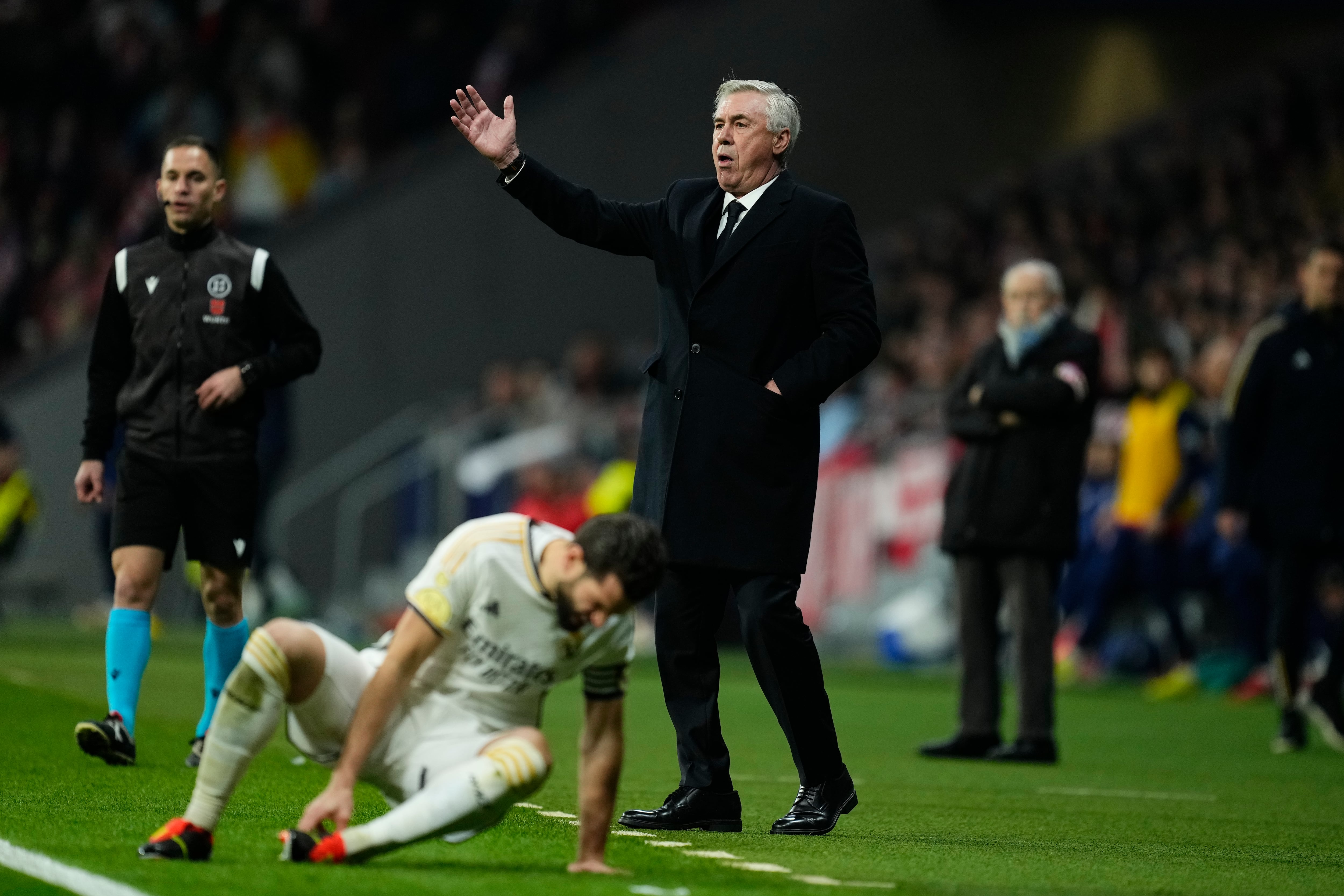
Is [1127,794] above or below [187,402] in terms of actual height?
below

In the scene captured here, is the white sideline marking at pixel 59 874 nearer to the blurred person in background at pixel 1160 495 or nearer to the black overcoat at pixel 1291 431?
the black overcoat at pixel 1291 431

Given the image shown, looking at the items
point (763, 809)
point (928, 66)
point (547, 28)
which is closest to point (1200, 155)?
point (928, 66)

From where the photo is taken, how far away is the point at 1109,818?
6.80 meters

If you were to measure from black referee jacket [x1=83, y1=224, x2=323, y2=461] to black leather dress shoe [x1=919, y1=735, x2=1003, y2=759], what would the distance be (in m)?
3.29

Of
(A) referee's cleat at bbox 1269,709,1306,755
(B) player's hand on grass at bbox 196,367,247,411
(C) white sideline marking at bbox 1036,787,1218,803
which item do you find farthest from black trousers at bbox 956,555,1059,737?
(B) player's hand on grass at bbox 196,367,247,411

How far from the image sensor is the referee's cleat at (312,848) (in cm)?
456

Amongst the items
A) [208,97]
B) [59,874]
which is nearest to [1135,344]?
[208,97]

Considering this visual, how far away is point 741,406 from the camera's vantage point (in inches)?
234

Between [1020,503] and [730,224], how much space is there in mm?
3253

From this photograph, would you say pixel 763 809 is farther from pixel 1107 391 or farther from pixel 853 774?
pixel 1107 391

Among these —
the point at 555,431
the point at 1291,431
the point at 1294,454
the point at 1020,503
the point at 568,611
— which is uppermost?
the point at 555,431

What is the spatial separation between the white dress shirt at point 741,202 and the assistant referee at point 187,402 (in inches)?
74.7

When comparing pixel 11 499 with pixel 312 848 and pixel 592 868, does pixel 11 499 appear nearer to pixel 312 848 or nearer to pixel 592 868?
pixel 312 848

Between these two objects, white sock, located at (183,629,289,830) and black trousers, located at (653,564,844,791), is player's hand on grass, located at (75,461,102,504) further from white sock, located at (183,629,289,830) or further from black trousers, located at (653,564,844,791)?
white sock, located at (183,629,289,830)
